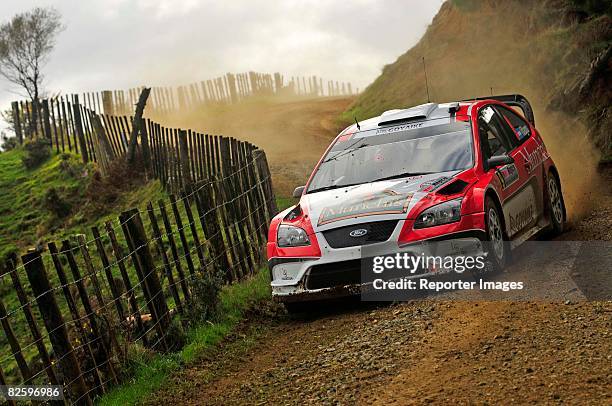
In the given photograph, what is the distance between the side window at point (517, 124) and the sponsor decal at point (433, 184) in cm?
199

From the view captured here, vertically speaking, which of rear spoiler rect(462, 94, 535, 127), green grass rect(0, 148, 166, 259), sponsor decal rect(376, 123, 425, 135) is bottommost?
green grass rect(0, 148, 166, 259)

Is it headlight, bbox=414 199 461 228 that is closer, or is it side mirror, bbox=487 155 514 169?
headlight, bbox=414 199 461 228

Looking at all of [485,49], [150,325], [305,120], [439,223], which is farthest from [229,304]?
[305,120]

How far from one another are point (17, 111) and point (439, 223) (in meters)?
36.6

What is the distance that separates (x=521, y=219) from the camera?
9914mm

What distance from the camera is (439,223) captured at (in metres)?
8.72

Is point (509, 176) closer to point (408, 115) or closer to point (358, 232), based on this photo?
point (408, 115)

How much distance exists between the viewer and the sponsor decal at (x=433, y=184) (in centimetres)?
901

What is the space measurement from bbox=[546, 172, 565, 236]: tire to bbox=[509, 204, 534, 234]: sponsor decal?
579 millimetres

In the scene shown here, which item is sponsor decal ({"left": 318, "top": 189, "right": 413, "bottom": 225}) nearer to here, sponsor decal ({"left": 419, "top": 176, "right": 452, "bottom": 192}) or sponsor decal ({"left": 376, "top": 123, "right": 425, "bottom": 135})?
sponsor decal ({"left": 419, "top": 176, "right": 452, "bottom": 192})

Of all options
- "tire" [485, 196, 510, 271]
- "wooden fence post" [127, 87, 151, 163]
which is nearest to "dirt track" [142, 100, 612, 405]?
"tire" [485, 196, 510, 271]

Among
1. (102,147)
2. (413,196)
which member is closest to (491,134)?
(413,196)

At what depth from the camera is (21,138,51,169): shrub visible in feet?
116

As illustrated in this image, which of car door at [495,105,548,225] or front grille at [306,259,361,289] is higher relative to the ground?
car door at [495,105,548,225]
